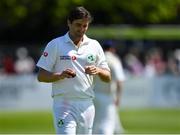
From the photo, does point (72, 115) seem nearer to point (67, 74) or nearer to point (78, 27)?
point (67, 74)

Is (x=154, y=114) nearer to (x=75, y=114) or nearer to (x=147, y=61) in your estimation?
(x=147, y=61)

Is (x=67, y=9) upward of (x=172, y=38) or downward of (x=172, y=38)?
downward

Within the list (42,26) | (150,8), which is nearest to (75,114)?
(150,8)

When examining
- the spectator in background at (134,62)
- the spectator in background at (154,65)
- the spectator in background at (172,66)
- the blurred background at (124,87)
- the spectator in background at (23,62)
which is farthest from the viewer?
the spectator in background at (23,62)

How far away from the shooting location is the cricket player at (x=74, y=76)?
1095 cm

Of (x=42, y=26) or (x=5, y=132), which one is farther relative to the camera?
(x=42, y=26)

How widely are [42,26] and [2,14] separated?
19.5 meters

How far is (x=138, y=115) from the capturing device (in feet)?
93.9

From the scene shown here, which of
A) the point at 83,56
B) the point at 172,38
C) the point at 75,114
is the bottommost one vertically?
the point at 75,114

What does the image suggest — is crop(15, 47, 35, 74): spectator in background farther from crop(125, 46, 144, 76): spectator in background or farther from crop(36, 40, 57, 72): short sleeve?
crop(36, 40, 57, 72): short sleeve

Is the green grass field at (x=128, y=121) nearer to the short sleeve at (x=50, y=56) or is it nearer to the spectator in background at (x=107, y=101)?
the spectator in background at (x=107, y=101)

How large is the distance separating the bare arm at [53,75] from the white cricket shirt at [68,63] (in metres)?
0.07

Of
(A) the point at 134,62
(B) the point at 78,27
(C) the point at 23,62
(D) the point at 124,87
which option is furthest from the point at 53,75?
(C) the point at 23,62

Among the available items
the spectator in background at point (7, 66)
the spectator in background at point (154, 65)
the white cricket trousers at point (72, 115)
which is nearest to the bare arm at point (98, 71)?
the white cricket trousers at point (72, 115)
